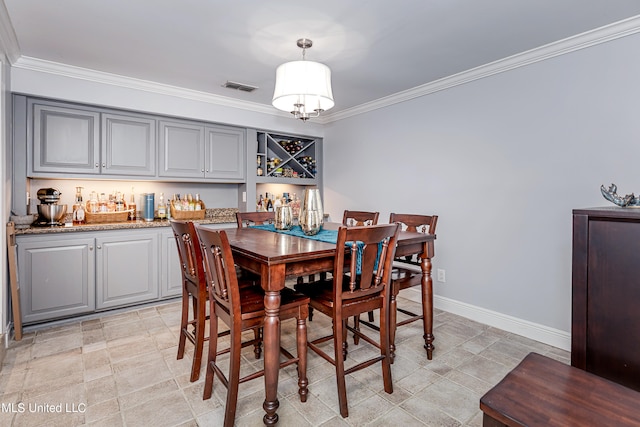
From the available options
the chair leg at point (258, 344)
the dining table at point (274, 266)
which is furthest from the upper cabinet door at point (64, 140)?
the chair leg at point (258, 344)

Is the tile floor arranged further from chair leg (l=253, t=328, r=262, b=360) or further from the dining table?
the dining table

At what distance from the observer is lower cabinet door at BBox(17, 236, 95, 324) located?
Result: 2748 millimetres

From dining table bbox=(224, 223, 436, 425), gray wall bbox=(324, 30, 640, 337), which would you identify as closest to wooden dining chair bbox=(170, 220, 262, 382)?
dining table bbox=(224, 223, 436, 425)

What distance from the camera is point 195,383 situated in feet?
6.63

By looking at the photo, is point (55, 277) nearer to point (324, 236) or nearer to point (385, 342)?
point (324, 236)

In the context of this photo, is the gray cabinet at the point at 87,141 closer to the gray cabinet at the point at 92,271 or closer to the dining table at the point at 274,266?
the gray cabinet at the point at 92,271

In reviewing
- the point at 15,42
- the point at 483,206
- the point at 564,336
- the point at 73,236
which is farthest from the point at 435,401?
the point at 15,42

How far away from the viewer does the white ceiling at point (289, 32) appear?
2023mm

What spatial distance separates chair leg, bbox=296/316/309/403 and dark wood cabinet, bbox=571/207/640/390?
1.30 m

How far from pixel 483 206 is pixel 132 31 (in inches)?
123

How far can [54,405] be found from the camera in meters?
1.82

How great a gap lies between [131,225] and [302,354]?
2316 millimetres

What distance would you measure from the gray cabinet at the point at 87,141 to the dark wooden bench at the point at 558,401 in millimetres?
3513

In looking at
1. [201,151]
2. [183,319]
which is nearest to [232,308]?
[183,319]
